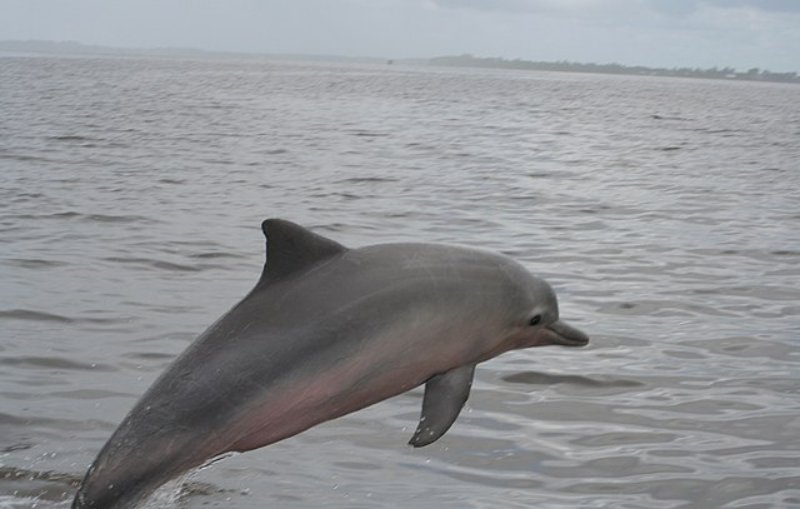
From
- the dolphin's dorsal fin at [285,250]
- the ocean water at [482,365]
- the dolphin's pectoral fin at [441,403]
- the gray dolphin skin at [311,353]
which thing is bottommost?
the ocean water at [482,365]

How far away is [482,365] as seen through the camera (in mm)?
8953

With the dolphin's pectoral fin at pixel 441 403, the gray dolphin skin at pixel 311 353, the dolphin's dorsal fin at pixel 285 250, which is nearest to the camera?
the gray dolphin skin at pixel 311 353

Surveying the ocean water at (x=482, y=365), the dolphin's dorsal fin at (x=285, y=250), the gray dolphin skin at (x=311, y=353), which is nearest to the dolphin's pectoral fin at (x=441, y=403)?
the gray dolphin skin at (x=311, y=353)

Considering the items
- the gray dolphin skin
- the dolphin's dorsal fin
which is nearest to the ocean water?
the gray dolphin skin

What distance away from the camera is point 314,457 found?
6898 millimetres

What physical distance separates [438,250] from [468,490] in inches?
81.6

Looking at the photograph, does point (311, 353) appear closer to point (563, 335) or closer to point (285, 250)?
point (285, 250)

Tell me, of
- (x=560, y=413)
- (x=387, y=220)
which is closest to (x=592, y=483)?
(x=560, y=413)

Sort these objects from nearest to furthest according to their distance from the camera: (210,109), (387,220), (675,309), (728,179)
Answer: (675,309) < (387,220) < (728,179) < (210,109)

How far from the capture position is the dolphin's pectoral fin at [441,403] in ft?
15.1

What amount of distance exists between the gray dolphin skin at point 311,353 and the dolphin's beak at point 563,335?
1.40 feet

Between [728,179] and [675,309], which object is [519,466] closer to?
[675,309]

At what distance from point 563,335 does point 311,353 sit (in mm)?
1563

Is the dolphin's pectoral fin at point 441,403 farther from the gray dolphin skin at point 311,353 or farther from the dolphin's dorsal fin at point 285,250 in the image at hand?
the dolphin's dorsal fin at point 285,250
